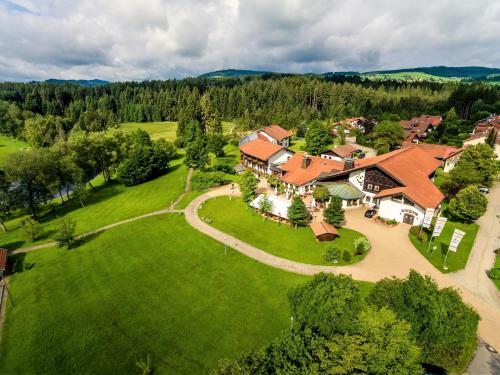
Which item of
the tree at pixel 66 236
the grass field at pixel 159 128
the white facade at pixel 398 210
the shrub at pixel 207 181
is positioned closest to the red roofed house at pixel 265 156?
the shrub at pixel 207 181

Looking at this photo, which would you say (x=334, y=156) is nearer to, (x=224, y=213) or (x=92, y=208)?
(x=224, y=213)

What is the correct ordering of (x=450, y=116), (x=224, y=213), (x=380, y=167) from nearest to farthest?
1. (x=380, y=167)
2. (x=224, y=213)
3. (x=450, y=116)

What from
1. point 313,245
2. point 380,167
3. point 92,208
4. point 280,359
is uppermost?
point 380,167

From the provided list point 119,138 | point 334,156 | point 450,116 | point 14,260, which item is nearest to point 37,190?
point 14,260

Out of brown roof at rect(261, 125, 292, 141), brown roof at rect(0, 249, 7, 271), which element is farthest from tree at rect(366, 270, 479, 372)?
brown roof at rect(261, 125, 292, 141)

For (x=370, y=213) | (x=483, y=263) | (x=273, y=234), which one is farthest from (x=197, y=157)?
(x=483, y=263)

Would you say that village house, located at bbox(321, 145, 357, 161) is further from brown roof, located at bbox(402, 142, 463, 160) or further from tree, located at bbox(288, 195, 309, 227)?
tree, located at bbox(288, 195, 309, 227)

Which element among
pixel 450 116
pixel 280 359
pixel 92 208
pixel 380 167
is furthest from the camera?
pixel 450 116
